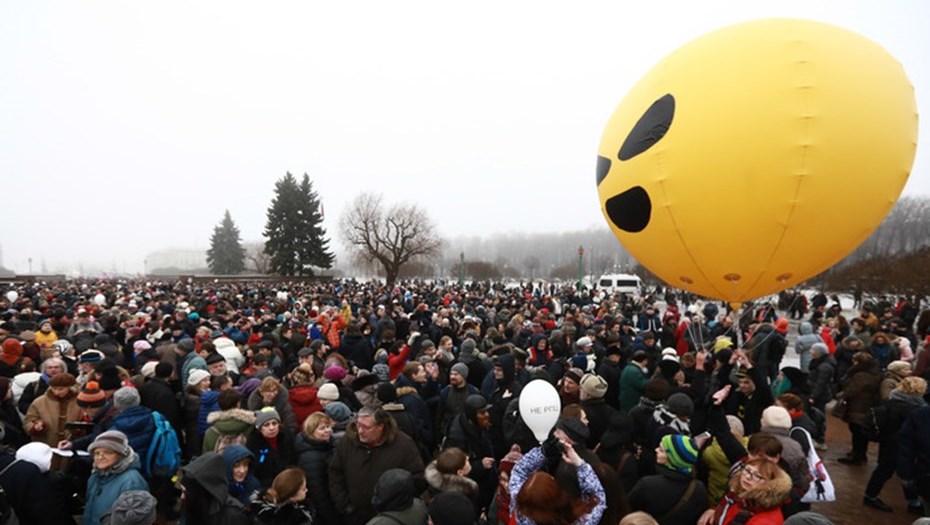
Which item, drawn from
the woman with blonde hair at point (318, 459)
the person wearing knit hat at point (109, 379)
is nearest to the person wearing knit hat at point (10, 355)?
the person wearing knit hat at point (109, 379)

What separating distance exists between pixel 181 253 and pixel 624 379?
19846 cm

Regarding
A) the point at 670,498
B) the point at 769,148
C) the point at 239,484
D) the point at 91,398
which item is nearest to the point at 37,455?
the point at 91,398

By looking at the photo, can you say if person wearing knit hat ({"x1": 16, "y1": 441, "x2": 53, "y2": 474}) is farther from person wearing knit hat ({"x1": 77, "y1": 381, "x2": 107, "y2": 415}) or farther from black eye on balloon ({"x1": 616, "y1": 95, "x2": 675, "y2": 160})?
black eye on balloon ({"x1": 616, "y1": 95, "x2": 675, "y2": 160})

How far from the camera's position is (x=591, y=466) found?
2.99 meters

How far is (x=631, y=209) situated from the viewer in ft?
15.4

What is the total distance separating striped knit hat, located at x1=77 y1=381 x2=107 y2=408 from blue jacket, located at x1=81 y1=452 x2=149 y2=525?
1.32 meters

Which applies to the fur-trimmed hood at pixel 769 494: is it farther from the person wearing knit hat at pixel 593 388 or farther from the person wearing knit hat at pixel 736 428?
the person wearing knit hat at pixel 593 388

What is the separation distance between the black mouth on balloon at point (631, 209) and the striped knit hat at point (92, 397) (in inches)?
210

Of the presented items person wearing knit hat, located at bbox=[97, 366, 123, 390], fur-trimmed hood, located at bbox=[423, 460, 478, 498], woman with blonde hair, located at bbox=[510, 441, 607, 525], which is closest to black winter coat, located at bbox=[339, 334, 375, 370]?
person wearing knit hat, located at bbox=[97, 366, 123, 390]

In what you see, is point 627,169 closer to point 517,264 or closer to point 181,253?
point 517,264

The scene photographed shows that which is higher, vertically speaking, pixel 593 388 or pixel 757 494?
pixel 593 388

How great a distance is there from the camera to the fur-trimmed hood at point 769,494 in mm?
2590

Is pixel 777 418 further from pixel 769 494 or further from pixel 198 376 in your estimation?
pixel 198 376

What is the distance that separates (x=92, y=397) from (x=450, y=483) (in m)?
3.57
